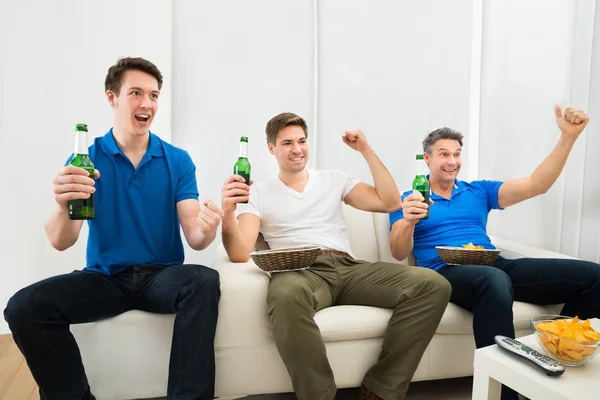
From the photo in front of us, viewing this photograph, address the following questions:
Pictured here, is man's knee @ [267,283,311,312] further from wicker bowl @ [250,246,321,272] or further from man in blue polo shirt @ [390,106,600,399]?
man in blue polo shirt @ [390,106,600,399]

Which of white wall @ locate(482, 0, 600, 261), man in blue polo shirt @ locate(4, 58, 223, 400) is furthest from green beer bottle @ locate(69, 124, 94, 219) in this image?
white wall @ locate(482, 0, 600, 261)

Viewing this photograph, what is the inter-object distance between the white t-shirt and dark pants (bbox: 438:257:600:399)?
19.8 inches

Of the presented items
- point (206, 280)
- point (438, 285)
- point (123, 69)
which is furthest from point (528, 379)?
point (123, 69)

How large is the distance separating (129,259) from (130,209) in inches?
7.3

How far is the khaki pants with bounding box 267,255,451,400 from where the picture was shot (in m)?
1.50

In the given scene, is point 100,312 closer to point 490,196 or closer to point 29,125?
point 29,125

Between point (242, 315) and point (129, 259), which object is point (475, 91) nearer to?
point (242, 315)

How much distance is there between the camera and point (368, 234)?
228 cm

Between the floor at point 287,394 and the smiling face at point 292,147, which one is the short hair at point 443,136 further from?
the floor at point 287,394

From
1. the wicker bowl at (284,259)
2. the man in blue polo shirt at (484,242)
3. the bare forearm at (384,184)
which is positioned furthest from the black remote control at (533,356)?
the bare forearm at (384,184)

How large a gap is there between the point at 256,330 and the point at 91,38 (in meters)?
1.78

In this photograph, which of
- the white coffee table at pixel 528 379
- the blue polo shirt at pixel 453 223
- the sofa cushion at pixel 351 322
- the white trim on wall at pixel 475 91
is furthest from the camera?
the white trim on wall at pixel 475 91

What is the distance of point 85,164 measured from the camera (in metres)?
1.49

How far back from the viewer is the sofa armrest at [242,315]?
1.59 metres
